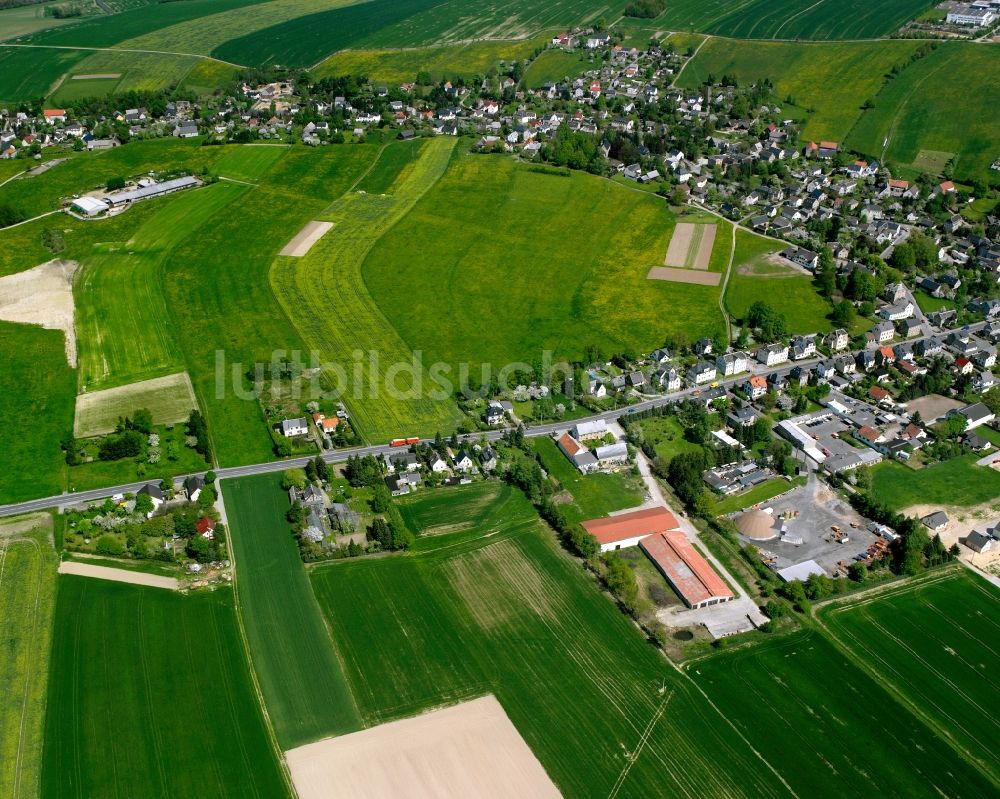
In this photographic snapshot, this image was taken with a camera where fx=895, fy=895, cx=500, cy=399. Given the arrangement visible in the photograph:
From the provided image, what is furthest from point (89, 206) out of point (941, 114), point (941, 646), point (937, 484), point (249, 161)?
point (941, 114)

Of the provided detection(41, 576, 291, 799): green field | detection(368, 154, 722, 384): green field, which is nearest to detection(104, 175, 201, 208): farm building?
detection(368, 154, 722, 384): green field

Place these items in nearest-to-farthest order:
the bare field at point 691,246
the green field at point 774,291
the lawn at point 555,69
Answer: the green field at point 774,291 < the bare field at point 691,246 < the lawn at point 555,69

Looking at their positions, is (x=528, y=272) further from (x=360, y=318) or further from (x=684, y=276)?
(x=360, y=318)

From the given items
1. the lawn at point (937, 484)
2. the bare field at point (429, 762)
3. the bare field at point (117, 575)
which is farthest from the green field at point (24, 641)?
the lawn at point (937, 484)

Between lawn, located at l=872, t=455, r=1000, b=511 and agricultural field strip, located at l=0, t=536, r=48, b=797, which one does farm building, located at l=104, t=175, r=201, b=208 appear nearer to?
agricultural field strip, located at l=0, t=536, r=48, b=797

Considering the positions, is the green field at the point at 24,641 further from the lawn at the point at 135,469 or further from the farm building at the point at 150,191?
the farm building at the point at 150,191
